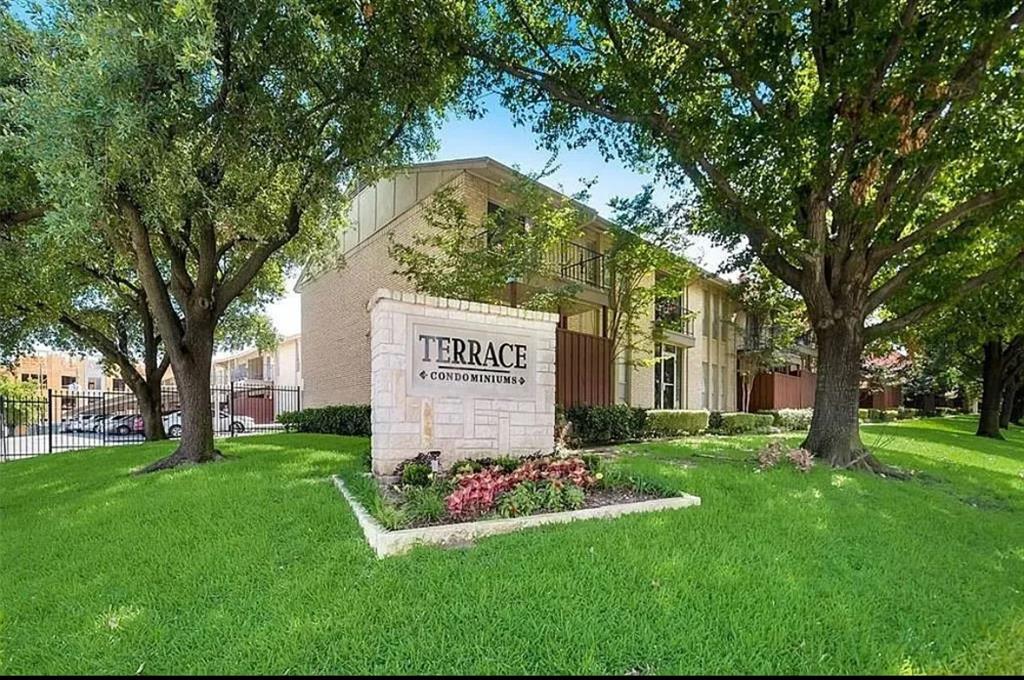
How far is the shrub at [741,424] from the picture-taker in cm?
1814

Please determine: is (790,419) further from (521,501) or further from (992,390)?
(521,501)

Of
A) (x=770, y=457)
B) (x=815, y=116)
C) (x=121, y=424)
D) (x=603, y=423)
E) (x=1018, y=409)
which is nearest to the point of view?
(x=815, y=116)

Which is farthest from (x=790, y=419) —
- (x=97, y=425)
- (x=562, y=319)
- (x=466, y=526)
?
(x=97, y=425)

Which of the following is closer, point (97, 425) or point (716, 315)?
point (97, 425)

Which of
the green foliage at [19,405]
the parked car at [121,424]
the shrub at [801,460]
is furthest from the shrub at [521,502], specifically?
the parked car at [121,424]

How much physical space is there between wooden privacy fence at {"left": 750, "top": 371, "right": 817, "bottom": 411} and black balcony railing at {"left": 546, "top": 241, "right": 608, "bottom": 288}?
39.9 feet

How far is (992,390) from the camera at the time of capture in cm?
1948

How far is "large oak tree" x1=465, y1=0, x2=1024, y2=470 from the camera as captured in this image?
22.9 feet

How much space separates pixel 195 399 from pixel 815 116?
10501mm

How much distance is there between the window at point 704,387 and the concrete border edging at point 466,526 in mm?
16851

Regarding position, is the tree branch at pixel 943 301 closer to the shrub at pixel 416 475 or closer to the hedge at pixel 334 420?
the shrub at pixel 416 475

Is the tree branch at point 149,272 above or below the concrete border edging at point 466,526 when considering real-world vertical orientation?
above

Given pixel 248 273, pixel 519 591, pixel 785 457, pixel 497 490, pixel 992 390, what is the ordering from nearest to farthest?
pixel 519 591
pixel 497 490
pixel 785 457
pixel 248 273
pixel 992 390

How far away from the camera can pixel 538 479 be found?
5.78m
